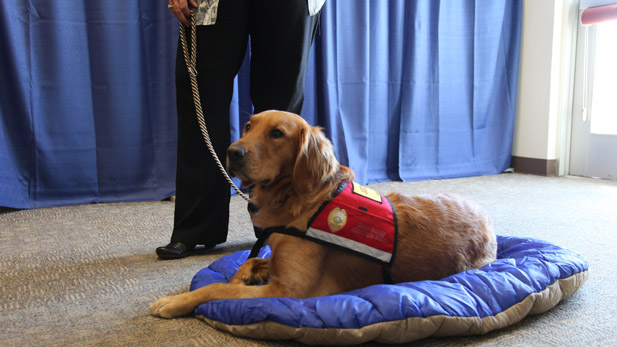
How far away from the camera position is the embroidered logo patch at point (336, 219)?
1.39 meters

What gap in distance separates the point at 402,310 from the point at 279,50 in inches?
47.3

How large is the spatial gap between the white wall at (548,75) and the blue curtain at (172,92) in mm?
130

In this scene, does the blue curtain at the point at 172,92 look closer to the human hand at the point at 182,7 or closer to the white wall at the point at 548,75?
the white wall at the point at 548,75

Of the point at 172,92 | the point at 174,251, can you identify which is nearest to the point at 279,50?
the point at 174,251

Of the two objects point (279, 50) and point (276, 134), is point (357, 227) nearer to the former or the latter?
point (276, 134)

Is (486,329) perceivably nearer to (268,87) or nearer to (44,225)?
(268,87)

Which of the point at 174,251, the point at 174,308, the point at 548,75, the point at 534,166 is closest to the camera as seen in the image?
the point at 174,308

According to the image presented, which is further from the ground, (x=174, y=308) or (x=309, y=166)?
(x=309, y=166)

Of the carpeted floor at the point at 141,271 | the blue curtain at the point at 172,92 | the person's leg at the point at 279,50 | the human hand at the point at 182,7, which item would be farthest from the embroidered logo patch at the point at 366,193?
the blue curtain at the point at 172,92

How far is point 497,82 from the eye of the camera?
4.60 meters

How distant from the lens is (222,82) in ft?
6.68

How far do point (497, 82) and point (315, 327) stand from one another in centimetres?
399

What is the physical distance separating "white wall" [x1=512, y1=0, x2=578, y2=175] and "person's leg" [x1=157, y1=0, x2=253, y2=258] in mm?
3285

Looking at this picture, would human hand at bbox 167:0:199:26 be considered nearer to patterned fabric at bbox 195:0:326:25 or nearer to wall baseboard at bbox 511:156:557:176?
patterned fabric at bbox 195:0:326:25
